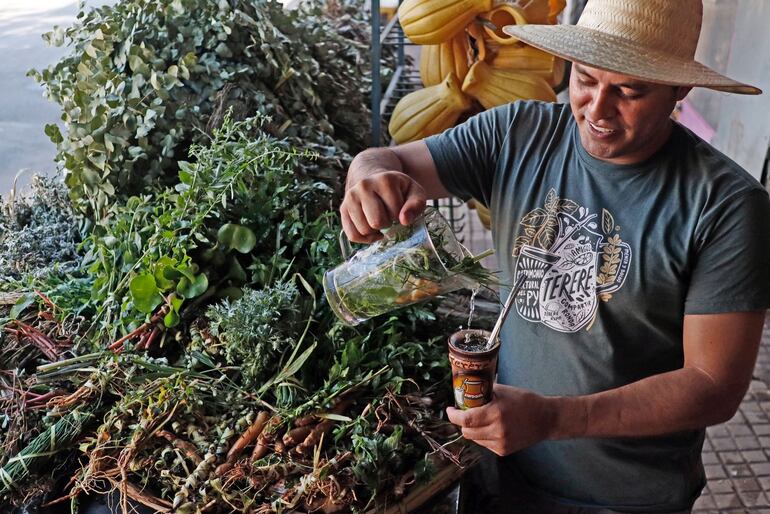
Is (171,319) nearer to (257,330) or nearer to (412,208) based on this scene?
(257,330)

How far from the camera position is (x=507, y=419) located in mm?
1086

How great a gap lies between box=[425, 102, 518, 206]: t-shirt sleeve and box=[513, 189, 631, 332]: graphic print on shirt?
0.53ft

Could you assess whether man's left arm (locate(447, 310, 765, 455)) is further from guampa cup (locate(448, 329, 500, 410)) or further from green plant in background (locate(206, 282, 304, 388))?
green plant in background (locate(206, 282, 304, 388))

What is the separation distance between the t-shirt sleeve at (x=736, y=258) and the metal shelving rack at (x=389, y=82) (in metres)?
0.74

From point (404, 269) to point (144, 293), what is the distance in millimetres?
745

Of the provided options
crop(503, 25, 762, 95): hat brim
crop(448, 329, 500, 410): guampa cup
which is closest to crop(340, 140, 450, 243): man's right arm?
crop(448, 329, 500, 410): guampa cup

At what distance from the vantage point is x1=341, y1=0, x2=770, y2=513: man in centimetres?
118

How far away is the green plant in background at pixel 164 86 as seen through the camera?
1945 mm

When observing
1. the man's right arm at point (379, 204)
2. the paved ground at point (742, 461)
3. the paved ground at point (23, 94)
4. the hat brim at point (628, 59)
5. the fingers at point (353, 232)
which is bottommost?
the paved ground at point (742, 461)

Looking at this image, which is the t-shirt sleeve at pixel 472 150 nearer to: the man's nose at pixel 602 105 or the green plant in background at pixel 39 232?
the man's nose at pixel 602 105

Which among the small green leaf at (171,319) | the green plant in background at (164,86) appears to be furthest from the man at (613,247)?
the green plant in background at (164,86)

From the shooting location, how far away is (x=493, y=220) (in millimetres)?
1526

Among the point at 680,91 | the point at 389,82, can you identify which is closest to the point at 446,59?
the point at 389,82

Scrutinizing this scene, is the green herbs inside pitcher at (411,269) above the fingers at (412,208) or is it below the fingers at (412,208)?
below
